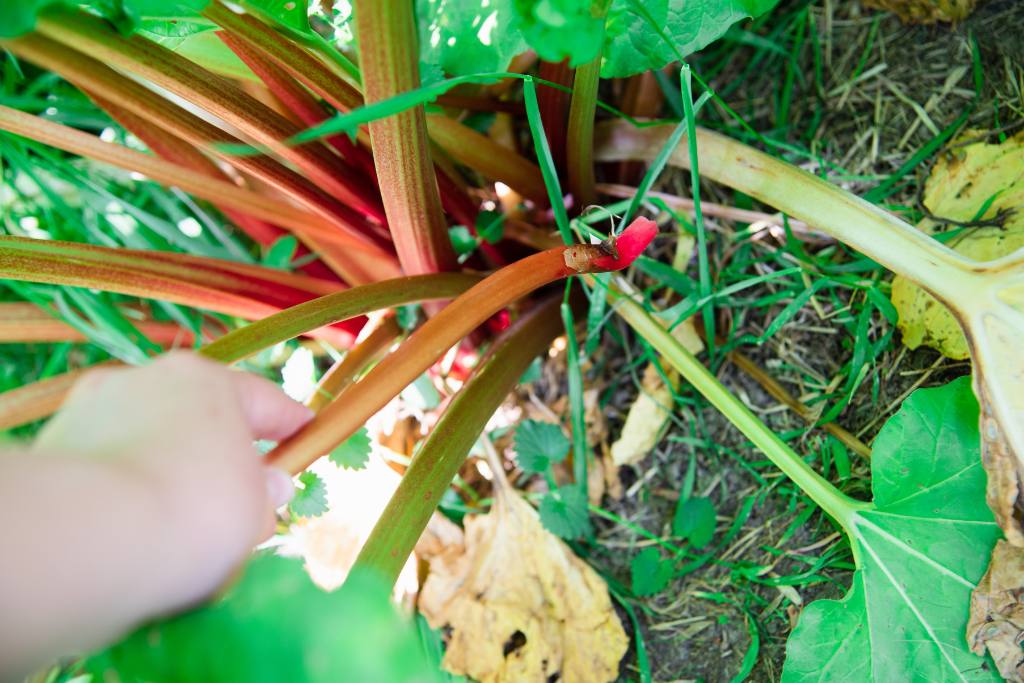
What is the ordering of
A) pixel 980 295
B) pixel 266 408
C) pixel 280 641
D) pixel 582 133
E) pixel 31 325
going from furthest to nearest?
pixel 31 325 → pixel 582 133 → pixel 980 295 → pixel 266 408 → pixel 280 641

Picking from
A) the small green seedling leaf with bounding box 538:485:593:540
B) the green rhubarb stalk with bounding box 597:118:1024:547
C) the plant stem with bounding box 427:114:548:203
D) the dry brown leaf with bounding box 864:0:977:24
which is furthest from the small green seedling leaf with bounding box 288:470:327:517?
the dry brown leaf with bounding box 864:0:977:24

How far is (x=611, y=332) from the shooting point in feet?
4.36

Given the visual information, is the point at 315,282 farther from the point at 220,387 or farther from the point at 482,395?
the point at 220,387

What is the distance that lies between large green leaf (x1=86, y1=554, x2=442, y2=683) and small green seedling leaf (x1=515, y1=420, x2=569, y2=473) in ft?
2.23

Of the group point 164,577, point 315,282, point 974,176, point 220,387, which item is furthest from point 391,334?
point 974,176

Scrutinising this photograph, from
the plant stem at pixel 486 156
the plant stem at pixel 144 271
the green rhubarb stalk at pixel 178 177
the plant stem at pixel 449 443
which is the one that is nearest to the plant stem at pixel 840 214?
the plant stem at pixel 486 156

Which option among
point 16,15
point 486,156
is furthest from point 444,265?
point 16,15

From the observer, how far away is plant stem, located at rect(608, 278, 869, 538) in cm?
97

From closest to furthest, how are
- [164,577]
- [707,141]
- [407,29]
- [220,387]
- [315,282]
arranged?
[164,577] → [220,387] → [407,29] → [707,141] → [315,282]

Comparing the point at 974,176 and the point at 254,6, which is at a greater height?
the point at 254,6

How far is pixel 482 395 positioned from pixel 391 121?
38 centimetres

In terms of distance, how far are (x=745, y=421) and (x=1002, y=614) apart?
352 mm

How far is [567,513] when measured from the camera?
3.90 feet

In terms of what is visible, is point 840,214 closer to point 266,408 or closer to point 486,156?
point 486,156
